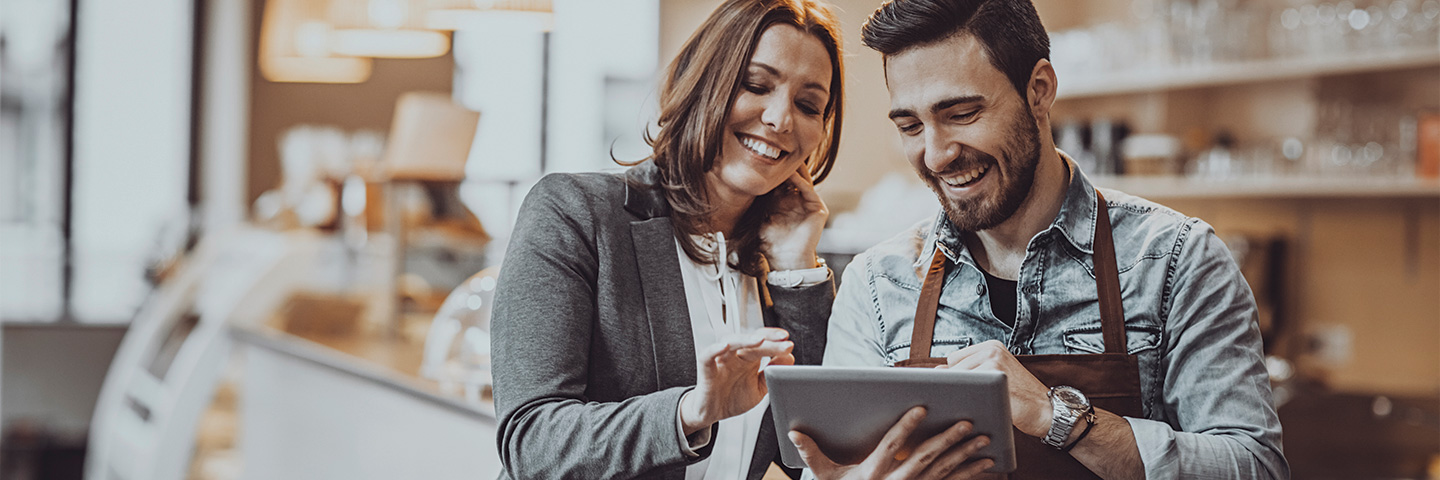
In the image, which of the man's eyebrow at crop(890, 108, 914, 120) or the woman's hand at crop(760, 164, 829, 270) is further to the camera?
the woman's hand at crop(760, 164, 829, 270)

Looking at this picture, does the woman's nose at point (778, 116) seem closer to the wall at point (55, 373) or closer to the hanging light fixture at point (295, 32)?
the hanging light fixture at point (295, 32)

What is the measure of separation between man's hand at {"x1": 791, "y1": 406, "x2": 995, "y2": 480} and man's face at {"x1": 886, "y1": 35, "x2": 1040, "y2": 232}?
1.04ft

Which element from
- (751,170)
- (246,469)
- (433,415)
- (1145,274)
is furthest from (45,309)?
(1145,274)

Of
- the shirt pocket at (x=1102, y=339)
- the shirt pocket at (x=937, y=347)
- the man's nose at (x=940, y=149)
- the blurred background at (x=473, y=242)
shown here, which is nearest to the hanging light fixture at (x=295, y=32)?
the blurred background at (x=473, y=242)

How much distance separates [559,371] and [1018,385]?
545mm

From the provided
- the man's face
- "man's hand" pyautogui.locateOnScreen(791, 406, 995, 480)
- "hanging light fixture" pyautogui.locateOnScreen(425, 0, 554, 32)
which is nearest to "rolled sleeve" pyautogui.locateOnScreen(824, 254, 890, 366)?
the man's face

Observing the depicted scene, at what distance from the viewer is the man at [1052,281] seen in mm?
1286

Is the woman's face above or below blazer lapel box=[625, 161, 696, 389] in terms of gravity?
above

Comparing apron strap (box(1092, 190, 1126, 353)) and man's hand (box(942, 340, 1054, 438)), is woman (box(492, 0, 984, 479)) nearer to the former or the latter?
man's hand (box(942, 340, 1054, 438))

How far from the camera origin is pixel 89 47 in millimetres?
6684

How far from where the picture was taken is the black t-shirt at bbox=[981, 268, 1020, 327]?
1.48 metres

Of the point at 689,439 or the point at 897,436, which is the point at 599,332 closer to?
the point at 689,439

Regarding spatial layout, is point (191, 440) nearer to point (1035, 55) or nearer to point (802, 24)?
point (802, 24)

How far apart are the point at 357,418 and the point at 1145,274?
2.02m
